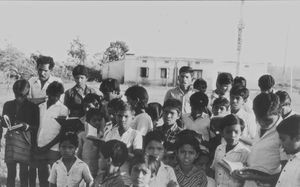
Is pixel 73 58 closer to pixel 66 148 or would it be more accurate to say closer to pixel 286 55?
pixel 286 55

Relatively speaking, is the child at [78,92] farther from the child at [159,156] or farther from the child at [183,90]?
the child at [159,156]

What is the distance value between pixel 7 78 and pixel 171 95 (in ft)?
46.6

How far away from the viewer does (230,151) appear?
3.50 meters

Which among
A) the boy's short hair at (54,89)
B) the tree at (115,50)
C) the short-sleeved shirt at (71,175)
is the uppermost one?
the tree at (115,50)

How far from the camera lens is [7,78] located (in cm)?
1772

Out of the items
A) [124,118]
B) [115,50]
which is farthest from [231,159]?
[115,50]

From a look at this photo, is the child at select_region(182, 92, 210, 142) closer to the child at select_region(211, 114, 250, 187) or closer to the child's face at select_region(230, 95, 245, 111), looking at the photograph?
the child's face at select_region(230, 95, 245, 111)

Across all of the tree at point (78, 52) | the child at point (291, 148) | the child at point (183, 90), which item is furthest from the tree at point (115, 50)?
the child at point (291, 148)

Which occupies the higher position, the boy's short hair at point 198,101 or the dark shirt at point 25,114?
the boy's short hair at point 198,101

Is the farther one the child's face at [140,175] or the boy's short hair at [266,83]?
the boy's short hair at [266,83]

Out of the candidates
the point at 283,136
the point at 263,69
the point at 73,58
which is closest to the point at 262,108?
the point at 283,136

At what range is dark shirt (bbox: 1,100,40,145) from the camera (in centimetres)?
455

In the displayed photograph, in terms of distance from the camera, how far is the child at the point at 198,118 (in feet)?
13.9

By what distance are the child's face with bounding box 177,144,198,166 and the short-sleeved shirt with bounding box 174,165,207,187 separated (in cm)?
9
